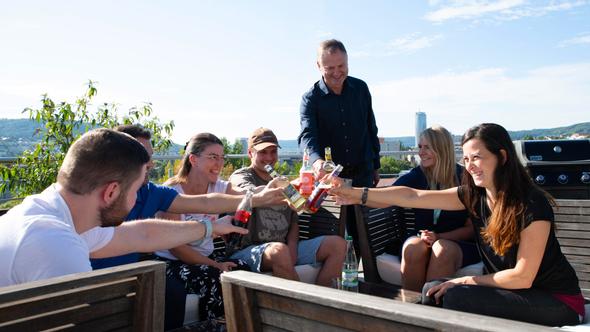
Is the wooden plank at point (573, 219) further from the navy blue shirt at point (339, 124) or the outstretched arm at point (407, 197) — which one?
the navy blue shirt at point (339, 124)

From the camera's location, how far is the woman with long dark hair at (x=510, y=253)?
2332 millimetres

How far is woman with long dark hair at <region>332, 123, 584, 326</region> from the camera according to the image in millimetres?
2332

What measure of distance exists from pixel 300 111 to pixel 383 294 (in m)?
1.88

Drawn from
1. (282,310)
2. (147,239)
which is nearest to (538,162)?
(147,239)

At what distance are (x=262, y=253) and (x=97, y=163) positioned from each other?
1.85m

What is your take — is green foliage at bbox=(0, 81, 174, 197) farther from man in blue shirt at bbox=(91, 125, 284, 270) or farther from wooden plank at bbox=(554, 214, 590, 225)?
wooden plank at bbox=(554, 214, 590, 225)

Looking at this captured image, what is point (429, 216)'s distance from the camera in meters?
3.76

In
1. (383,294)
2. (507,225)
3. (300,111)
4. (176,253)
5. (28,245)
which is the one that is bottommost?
(383,294)

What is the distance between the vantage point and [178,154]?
6.57 m

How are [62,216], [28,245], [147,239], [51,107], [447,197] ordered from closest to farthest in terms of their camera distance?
[28,245] → [62,216] → [147,239] → [447,197] → [51,107]

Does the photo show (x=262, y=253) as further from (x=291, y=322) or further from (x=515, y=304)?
(x=291, y=322)

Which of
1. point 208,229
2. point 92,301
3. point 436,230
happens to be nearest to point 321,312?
point 92,301

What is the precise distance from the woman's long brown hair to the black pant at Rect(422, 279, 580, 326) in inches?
7.9

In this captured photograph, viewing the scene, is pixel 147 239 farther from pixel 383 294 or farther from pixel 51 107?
pixel 51 107
